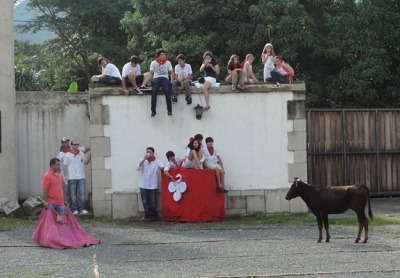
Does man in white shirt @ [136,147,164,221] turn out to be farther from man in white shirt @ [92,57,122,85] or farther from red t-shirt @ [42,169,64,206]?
red t-shirt @ [42,169,64,206]

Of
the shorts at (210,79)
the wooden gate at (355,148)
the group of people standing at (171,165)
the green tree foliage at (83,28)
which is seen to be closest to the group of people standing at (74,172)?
the group of people standing at (171,165)

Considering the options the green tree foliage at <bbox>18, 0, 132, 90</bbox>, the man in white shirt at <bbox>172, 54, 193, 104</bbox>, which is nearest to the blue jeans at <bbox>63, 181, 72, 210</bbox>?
the man in white shirt at <bbox>172, 54, 193, 104</bbox>

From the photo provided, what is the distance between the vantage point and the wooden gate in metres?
23.8

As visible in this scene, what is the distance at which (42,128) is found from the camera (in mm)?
22062

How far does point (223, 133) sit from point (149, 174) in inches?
80.6

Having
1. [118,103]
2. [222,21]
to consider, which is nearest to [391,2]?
[222,21]

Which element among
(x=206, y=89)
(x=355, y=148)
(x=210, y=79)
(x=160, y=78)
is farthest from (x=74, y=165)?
(x=355, y=148)

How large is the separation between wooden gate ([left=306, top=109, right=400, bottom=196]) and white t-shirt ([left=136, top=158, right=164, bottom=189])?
16.4ft

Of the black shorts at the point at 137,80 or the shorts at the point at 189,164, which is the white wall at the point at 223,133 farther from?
the shorts at the point at 189,164

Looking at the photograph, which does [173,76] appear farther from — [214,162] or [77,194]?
[77,194]

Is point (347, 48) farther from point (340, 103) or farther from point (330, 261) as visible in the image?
point (330, 261)

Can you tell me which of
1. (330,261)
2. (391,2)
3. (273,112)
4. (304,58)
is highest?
(391,2)

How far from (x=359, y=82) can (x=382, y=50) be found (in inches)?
48.1

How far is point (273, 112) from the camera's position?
69.2 feet
